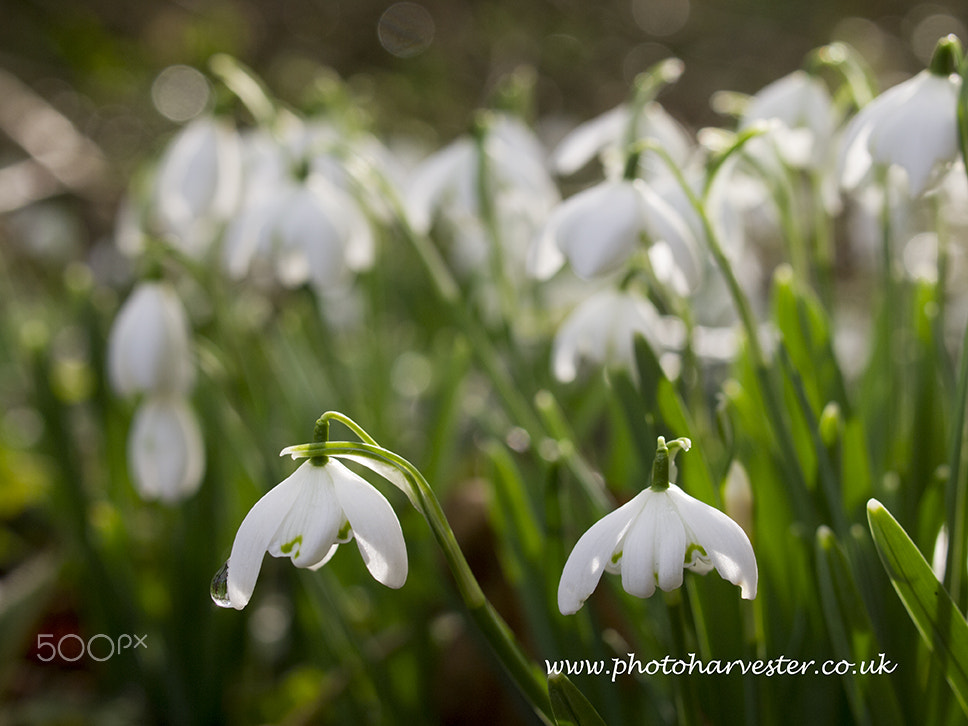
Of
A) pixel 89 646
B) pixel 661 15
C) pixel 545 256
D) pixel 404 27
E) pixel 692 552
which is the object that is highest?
pixel 404 27

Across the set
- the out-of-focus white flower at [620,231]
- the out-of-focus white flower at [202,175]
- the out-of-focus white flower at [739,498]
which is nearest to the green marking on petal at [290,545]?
the out-of-focus white flower at [620,231]

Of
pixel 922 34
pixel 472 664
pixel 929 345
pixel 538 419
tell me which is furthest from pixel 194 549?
pixel 922 34

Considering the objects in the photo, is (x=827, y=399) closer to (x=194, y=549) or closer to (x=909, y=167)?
(x=909, y=167)

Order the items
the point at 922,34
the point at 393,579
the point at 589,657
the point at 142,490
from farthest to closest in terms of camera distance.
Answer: the point at 922,34
the point at 142,490
the point at 589,657
the point at 393,579

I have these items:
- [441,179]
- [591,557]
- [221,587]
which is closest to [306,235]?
[441,179]

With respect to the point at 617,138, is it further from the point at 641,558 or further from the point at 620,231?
the point at 641,558

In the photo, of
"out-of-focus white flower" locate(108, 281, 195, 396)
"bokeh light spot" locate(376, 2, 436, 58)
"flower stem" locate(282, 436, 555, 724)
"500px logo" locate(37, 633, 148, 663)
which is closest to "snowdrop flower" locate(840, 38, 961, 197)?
"flower stem" locate(282, 436, 555, 724)

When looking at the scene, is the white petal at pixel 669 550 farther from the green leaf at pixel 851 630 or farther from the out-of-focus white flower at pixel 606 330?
the out-of-focus white flower at pixel 606 330
